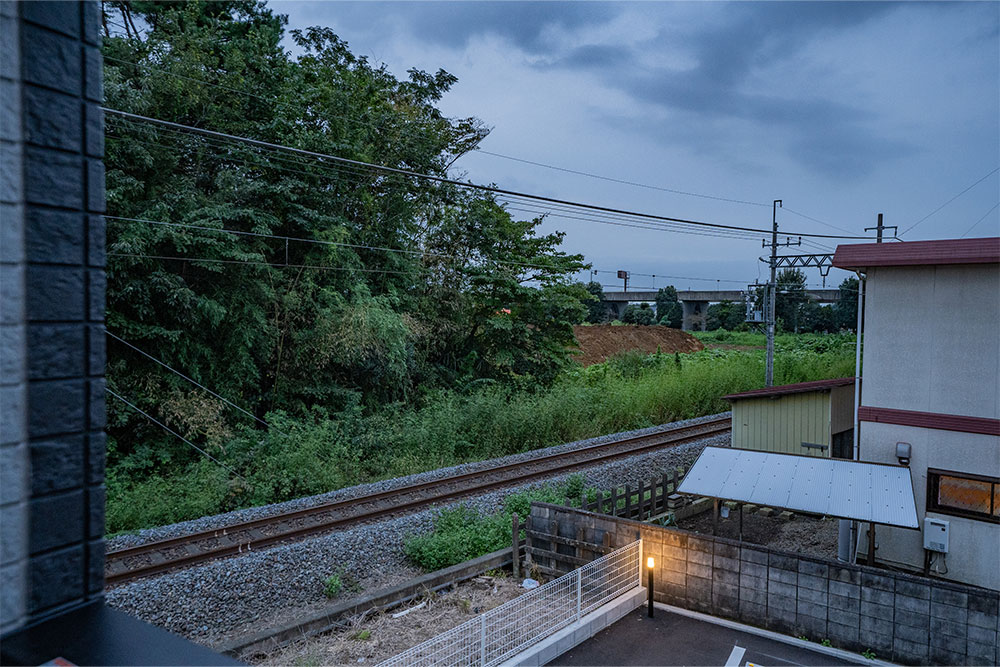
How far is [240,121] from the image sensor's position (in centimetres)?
1573

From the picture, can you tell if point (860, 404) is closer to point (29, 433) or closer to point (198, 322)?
point (29, 433)

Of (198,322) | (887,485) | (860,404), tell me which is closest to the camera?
(887,485)

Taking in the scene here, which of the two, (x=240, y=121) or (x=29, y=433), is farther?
(x=240, y=121)

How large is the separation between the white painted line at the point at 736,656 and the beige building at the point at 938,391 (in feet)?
11.6

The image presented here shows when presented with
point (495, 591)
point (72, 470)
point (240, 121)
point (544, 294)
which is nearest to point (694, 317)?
point (544, 294)

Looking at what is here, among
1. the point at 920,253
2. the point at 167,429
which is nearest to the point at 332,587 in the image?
the point at 167,429

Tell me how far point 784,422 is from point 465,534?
6.78 meters

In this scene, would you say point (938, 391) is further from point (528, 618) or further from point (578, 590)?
point (528, 618)

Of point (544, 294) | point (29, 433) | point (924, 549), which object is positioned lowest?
point (924, 549)

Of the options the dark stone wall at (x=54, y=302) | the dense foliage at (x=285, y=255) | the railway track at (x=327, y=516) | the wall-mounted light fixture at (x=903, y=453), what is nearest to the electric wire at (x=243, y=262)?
the dense foliage at (x=285, y=255)

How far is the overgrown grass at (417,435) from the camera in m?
11.8

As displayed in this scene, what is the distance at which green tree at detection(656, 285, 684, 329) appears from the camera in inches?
2164

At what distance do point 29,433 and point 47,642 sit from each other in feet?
2.10

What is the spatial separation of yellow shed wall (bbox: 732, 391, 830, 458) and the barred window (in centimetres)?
330
